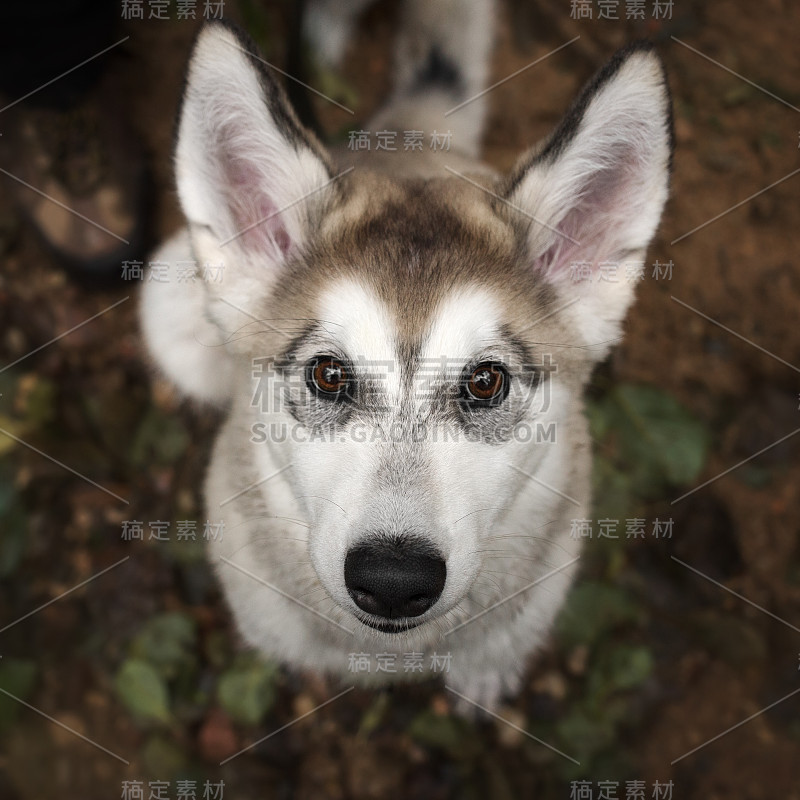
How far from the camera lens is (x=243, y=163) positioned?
6.37 feet

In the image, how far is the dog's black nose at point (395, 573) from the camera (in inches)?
62.6

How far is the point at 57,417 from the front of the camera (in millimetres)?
3242

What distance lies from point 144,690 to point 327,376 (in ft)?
5.99

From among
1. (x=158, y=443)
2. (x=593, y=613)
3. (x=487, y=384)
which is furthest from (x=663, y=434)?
(x=158, y=443)

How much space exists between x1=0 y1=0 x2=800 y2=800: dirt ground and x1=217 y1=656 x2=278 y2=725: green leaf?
0.01 meters

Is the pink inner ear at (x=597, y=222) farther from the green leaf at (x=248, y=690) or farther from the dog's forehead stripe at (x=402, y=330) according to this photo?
the green leaf at (x=248, y=690)

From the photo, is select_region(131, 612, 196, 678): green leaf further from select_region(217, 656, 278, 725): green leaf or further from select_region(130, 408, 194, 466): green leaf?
select_region(130, 408, 194, 466): green leaf

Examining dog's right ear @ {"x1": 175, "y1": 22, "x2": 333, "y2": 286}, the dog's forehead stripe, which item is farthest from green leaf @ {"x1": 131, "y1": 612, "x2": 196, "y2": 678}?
the dog's forehead stripe

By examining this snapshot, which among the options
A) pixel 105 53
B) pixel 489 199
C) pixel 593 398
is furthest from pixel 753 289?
pixel 105 53

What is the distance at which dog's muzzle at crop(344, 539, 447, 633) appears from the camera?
159 centimetres

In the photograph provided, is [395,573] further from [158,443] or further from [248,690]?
[158,443]

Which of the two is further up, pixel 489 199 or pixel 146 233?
pixel 489 199

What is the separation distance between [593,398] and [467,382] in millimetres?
1596

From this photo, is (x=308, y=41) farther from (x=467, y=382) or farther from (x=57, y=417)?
(x=467, y=382)
